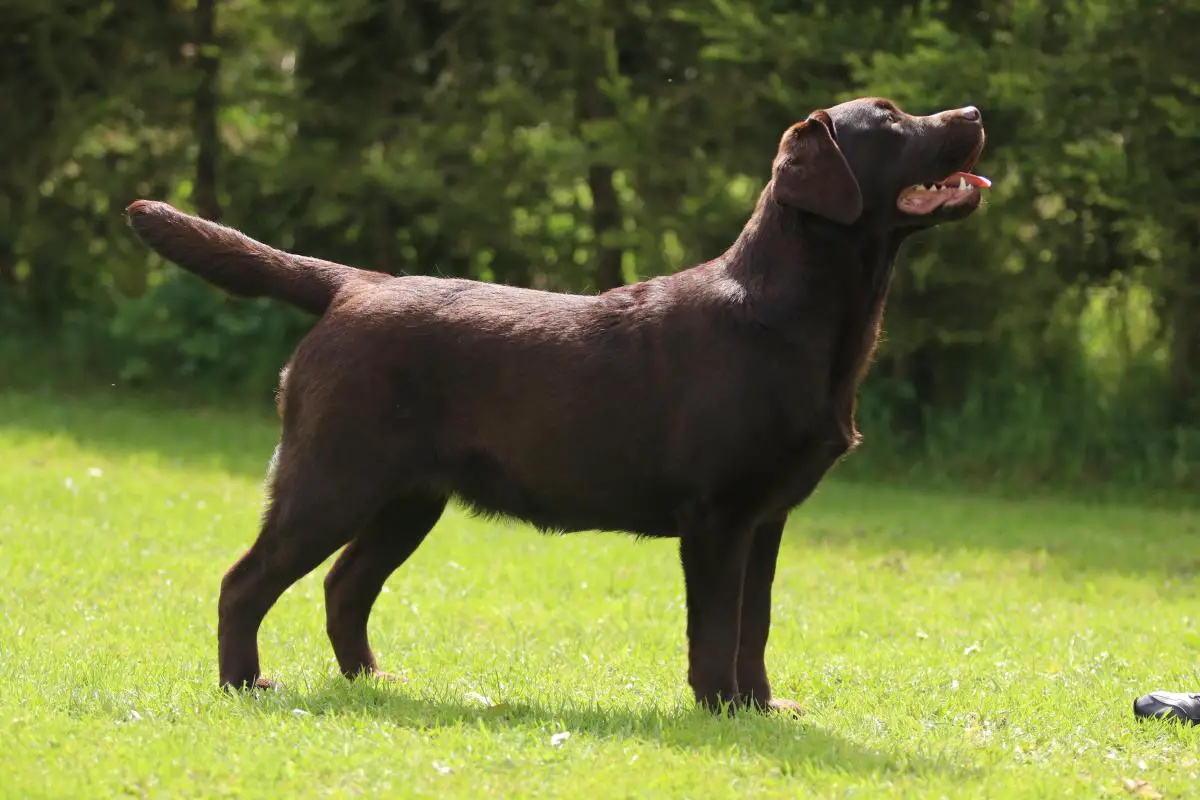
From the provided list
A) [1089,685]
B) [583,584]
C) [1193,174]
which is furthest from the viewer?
[1193,174]

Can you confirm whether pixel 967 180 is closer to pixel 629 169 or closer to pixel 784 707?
pixel 784 707

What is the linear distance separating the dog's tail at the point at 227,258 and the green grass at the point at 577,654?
1341mm

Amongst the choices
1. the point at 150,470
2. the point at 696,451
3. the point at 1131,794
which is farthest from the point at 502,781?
the point at 150,470

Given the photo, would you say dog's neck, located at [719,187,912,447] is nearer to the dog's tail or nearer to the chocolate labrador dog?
the chocolate labrador dog

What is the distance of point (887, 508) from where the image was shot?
11.4 meters

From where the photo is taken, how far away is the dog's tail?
19.2 feet

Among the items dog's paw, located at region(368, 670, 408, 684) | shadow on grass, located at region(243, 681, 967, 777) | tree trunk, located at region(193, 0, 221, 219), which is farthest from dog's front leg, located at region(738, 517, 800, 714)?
tree trunk, located at region(193, 0, 221, 219)

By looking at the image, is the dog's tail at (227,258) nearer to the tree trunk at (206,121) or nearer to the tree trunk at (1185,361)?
the tree trunk at (1185,361)

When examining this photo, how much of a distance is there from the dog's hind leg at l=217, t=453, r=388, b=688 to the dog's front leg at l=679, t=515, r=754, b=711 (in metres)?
1.04

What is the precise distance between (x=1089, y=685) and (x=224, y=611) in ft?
10.3

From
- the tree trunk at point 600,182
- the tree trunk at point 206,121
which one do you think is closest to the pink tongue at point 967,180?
the tree trunk at point 600,182

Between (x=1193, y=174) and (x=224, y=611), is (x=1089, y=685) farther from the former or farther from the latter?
(x=1193, y=174)

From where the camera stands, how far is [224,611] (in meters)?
5.75

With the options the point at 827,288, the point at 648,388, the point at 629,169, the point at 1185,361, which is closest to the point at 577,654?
the point at 648,388
